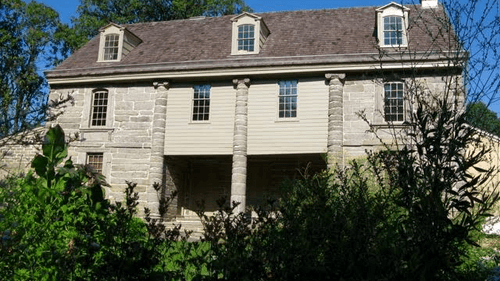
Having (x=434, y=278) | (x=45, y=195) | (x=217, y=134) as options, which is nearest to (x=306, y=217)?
(x=434, y=278)

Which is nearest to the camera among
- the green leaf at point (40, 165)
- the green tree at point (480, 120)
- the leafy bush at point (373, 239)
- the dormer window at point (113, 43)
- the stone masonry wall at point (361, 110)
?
the leafy bush at point (373, 239)

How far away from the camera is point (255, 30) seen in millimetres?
17156

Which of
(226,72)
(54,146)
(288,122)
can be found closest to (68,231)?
(54,146)

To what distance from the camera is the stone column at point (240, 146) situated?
15.6 meters

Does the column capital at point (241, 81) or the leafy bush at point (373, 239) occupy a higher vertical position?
the column capital at point (241, 81)

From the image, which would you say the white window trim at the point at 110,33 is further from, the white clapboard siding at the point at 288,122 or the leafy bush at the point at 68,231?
the leafy bush at the point at 68,231

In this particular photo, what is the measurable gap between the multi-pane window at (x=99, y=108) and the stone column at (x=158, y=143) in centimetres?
212

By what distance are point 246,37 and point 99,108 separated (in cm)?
604

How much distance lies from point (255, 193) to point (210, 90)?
444 centimetres

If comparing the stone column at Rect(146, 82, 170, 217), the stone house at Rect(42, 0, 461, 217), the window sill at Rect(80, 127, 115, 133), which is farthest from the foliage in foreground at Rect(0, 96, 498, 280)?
the window sill at Rect(80, 127, 115, 133)

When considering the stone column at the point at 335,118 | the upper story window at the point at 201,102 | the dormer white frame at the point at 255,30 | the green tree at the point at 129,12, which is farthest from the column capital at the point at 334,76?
the green tree at the point at 129,12

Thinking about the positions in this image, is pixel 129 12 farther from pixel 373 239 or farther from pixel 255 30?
pixel 373 239

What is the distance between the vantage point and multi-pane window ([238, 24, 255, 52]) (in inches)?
681

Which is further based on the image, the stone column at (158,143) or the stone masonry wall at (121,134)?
the stone masonry wall at (121,134)
